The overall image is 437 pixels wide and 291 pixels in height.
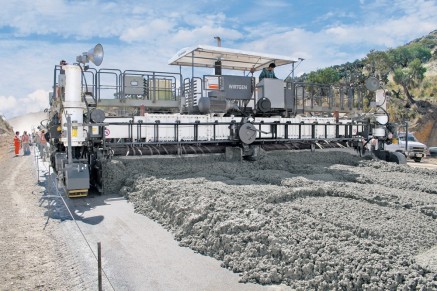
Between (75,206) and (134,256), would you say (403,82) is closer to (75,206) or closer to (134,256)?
(75,206)

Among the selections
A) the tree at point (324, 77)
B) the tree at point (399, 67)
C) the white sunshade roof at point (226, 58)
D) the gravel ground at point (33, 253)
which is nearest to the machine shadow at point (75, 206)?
the gravel ground at point (33, 253)

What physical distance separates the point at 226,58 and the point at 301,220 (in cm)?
999

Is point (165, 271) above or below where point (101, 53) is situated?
below

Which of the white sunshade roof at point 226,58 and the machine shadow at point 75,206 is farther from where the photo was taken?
the white sunshade roof at point 226,58

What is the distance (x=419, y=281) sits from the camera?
3.46m

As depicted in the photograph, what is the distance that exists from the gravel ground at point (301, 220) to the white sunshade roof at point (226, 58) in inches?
195

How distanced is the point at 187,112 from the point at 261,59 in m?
3.53

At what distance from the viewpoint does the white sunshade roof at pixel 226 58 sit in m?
12.9

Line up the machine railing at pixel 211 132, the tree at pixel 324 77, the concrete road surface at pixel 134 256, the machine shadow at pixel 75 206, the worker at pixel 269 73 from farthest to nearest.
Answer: the tree at pixel 324 77
the worker at pixel 269 73
the machine railing at pixel 211 132
the machine shadow at pixel 75 206
the concrete road surface at pixel 134 256

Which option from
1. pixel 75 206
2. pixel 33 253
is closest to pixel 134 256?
pixel 33 253

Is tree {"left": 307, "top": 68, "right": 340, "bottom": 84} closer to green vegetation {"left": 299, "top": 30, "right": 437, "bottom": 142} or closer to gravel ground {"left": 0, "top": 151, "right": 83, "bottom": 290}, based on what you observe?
green vegetation {"left": 299, "top": 30, "right": 437, "bottom": 142}

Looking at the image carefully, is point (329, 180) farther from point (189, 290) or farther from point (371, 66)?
point (371, 66)

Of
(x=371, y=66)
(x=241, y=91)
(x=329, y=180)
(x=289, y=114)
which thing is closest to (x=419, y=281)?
(x=329, y=180)

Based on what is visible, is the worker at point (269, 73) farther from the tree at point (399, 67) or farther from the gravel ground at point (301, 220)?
the tree at point (399, 67)
